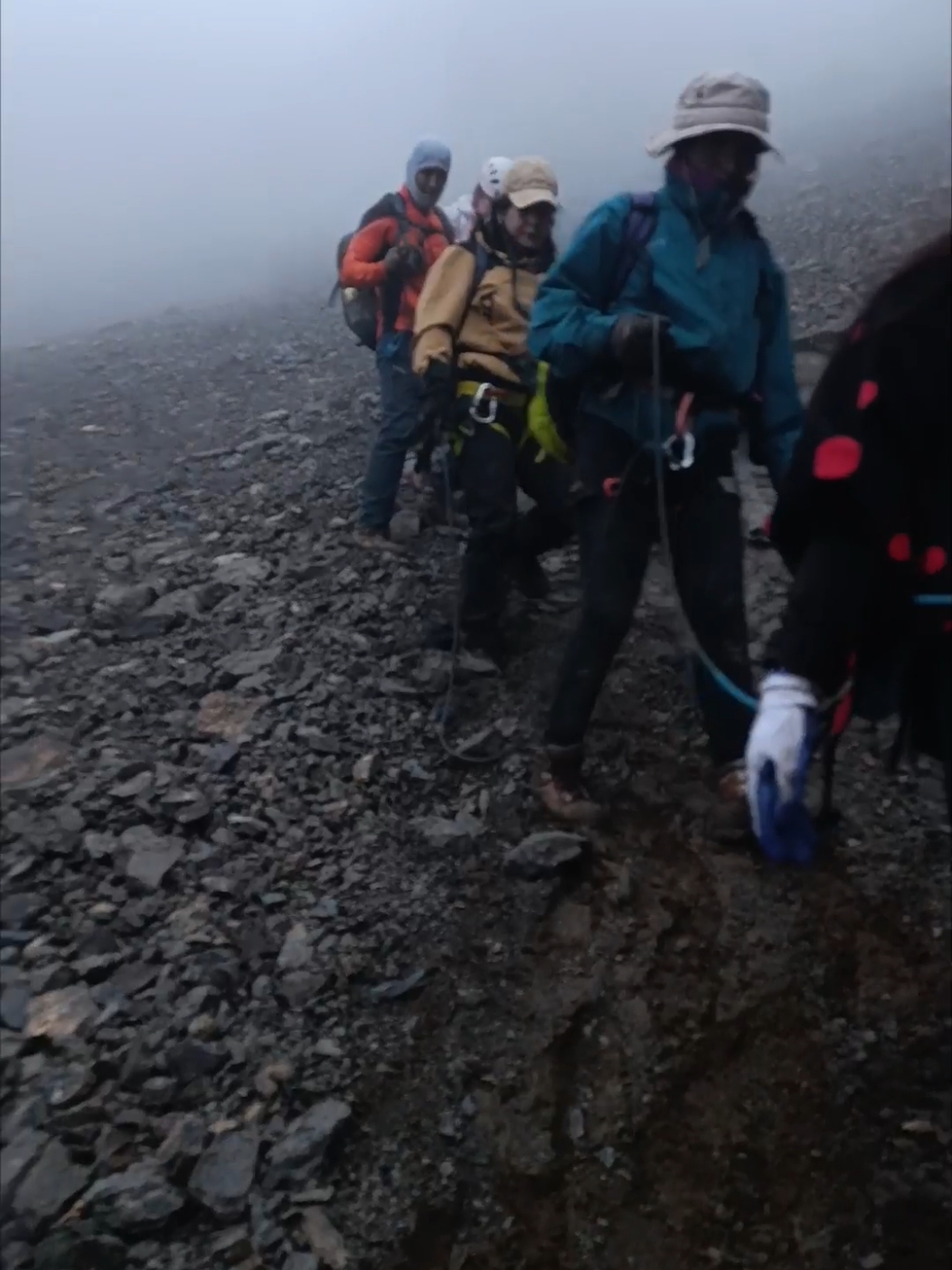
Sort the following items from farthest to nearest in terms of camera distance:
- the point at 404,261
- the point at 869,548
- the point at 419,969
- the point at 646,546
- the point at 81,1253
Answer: the point at 404,261 < the point at 646,546 < the point at 419,969 < the point at 81,1253 < the point at 869,548

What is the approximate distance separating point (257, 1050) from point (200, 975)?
13.5 inches

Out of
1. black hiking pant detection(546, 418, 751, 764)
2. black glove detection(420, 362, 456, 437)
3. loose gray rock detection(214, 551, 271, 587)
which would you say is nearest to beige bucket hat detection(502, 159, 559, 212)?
black glove detection(420, 362, 456, 437)

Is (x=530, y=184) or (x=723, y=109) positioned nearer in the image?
(x=723, y=109)

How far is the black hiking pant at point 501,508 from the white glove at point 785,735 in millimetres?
2788

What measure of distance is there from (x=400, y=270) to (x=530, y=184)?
5.20 ft

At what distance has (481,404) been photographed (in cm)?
484

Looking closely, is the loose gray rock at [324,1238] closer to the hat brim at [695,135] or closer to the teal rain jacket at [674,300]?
the teal rain jacket at [674,300]

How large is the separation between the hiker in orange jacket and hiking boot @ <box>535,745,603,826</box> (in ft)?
7.76

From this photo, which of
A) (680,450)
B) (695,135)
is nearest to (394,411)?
(680,450)

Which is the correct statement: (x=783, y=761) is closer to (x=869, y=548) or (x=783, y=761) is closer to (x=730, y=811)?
(x=869, y=548)

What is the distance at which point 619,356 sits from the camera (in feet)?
11.3

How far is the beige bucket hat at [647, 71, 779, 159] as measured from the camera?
10.9ft

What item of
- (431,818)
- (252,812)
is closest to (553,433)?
(431,818)

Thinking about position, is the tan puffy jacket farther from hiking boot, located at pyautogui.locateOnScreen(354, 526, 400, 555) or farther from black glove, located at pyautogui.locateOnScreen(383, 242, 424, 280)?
hiking boot, located at pyautogui.locateOnScreen(354, 526, 400, 555)
